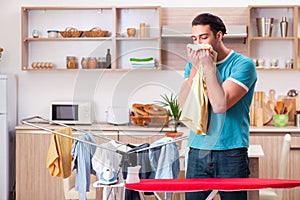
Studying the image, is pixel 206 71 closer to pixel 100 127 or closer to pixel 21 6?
pixel 100 127

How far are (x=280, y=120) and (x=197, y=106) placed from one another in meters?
3.29

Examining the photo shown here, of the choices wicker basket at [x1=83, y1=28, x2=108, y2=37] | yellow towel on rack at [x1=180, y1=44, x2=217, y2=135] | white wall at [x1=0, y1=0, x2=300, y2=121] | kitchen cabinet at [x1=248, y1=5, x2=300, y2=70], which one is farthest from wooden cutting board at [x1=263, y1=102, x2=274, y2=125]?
yellow towel on rack at [x1=180, y1=44, x2=217, y2=135]

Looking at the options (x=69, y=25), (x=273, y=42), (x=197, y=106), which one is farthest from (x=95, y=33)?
(x=197, y=106)

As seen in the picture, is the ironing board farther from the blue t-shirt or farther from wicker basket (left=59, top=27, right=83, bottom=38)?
wicker basket (left=59, top=27, right=83, bottom=38)

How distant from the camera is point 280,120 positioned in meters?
5.48

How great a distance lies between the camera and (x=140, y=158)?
2.29 meters

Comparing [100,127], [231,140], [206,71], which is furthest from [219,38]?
[100,127]

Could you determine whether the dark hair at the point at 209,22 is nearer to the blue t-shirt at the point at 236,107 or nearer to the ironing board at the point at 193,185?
the blue t-shirt at the point at 236,107

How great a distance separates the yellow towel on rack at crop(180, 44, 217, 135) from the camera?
2.29 m

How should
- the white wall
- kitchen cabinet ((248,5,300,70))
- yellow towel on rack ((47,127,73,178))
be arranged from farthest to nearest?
the white wall → kitchen cabinet ((248,5,300,70)) → yellow towel on rack ((47,127,73,178))

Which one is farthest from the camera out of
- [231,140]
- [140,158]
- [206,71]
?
[231,140]

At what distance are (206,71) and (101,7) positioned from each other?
11.1 ft

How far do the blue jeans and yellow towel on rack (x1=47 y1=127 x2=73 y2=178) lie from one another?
2.88ft

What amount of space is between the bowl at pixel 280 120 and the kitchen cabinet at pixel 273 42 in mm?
455
